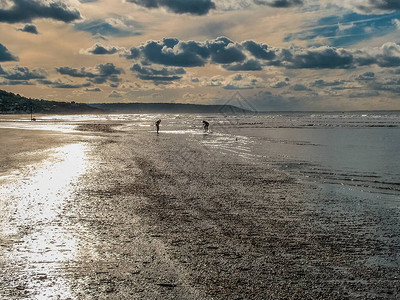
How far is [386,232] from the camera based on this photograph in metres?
9.09

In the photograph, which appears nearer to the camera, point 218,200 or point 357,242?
point 357,242

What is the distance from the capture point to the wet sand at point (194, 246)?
609 cm

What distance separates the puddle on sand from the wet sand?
0.07ft

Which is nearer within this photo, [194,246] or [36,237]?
[194,246]

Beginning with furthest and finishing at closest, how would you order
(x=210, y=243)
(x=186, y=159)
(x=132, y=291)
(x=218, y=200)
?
(x=186, y=159), (x=218, y=200), (x=210, y=243), (x=132, y=291)

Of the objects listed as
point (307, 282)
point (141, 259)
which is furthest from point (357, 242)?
point (141, 259)

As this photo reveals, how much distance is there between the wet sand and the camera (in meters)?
6.09

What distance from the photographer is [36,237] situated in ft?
27.5

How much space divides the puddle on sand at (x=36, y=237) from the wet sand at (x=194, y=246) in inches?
0.9

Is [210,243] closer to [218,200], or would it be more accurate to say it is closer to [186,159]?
[218,200]

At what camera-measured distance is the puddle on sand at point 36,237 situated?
240 inches

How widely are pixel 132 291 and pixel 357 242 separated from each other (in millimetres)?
5272

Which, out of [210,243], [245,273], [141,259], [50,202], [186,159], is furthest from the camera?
[186,159]

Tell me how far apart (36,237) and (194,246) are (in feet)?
12.0
